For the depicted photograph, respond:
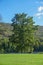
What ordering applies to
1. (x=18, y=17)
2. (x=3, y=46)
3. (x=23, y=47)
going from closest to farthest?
(x=23, y=47) < (x=18, y=17) < (x=3, y=46)

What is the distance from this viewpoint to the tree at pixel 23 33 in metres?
57.7

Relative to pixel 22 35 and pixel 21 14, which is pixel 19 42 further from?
pixel 21 14

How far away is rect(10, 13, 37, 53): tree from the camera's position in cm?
5772

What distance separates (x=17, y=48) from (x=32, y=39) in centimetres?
465

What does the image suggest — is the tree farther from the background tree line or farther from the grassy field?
the grassy field

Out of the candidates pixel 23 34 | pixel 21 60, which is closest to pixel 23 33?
pixel 23 34

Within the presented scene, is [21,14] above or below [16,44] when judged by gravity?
above

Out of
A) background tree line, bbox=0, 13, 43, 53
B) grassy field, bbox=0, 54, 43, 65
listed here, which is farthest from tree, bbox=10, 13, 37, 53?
grassy field, bbox=0, 54, 43, 65

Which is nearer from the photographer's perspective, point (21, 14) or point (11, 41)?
point (11, 41)

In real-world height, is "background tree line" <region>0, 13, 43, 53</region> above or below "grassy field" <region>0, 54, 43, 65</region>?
above

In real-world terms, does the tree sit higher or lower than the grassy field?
higher

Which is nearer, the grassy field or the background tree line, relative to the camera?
the grassy field

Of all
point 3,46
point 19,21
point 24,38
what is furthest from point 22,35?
point 3,46

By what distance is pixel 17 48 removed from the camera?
58000 millimetres
